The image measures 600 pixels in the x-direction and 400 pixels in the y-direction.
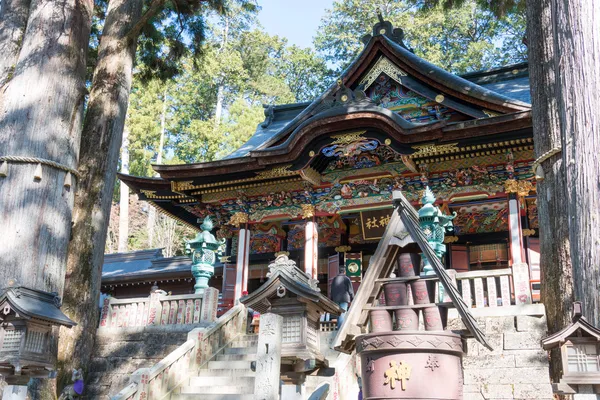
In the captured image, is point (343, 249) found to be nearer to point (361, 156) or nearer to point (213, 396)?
point (361, 156)

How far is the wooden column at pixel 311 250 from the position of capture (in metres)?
13.1

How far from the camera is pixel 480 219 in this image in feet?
44.9

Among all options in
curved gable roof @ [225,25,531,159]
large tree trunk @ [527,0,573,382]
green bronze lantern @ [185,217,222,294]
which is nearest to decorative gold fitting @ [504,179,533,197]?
curved gable roof @ [225,25,531,159]

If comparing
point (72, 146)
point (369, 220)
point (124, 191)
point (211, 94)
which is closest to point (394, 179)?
point (369, 220)

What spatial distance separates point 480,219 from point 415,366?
387 inches

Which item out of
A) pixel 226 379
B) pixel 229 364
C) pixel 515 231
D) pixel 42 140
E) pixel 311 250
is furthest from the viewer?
pixel 311 250

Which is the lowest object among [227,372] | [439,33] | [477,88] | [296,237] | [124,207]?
[227,372]

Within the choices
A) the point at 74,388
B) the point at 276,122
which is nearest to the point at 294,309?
the point at 74,388

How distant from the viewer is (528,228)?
1274cm

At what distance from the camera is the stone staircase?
9055mm

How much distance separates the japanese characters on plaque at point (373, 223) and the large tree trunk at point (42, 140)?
24.3 ft

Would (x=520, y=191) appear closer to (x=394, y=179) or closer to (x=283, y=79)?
(x=394, y=179)

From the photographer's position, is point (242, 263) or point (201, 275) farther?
point (242, 263)

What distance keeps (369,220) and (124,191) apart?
16.9 metres
